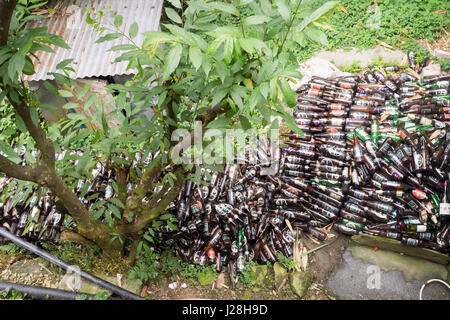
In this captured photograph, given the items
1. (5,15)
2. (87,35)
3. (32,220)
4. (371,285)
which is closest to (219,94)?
(5,15)

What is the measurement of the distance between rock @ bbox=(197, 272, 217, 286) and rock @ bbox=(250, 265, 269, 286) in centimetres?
63

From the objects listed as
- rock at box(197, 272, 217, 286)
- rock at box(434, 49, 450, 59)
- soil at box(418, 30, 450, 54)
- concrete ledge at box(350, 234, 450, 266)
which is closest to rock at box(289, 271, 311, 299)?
concrete ledge at box(350, 234, 450, 266)

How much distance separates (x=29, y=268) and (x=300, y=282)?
4351 millimetres

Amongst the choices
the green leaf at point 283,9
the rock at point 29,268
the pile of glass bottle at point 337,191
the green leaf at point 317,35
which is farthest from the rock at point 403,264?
the rock at point 29,268

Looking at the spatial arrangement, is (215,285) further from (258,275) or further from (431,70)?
(431,70)

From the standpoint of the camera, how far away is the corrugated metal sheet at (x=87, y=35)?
5945 mm

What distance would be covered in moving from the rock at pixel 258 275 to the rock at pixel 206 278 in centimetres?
63

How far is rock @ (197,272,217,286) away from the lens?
5.09 meters

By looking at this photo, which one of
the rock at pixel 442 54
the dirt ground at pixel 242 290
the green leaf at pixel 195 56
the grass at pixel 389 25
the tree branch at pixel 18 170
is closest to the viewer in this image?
the green leaf at pixel 195 56

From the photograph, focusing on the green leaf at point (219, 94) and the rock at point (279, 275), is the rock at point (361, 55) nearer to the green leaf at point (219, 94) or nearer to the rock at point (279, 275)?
the rock at point (279, 275)

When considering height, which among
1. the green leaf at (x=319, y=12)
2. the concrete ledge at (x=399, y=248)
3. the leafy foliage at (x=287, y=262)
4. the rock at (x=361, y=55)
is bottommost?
the leafy foliage at (x=287, y=262)

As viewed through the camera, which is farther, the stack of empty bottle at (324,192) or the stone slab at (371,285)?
the stack of empty bottle at (324,192)
